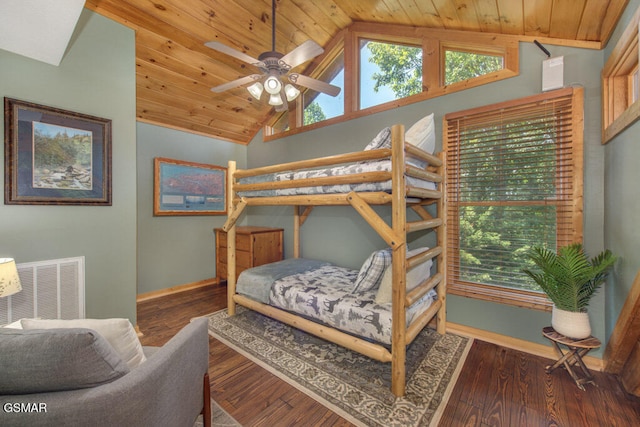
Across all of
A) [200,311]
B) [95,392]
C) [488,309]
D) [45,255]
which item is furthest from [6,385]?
[488,309]

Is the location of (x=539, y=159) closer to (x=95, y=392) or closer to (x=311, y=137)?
(x=311, y=137)

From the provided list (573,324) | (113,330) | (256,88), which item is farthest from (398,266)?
(256,88)

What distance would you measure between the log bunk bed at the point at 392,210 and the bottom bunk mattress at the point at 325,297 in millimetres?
53

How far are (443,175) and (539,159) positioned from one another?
739 millimetres

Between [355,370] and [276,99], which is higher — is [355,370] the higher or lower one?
the lower one

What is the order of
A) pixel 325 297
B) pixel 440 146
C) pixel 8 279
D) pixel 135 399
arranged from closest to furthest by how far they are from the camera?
pixel 135 399 < pixel 8 279 < pixel 325 297 < pixel 440 146

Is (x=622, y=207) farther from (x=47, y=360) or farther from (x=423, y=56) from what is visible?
(x=47, y=360)

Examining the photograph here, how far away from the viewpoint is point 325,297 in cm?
228

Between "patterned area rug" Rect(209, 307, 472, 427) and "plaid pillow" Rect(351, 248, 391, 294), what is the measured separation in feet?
1.88

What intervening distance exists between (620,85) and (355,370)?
2.84 metres

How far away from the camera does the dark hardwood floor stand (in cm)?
157

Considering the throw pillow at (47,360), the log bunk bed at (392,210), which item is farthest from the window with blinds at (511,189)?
the throw pillow at (47,360)

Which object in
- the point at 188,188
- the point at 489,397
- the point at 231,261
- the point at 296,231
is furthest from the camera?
the point at 188,188

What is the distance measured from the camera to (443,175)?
8.31 ft
